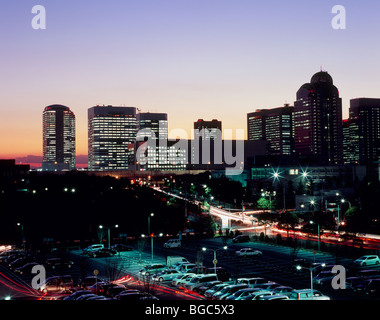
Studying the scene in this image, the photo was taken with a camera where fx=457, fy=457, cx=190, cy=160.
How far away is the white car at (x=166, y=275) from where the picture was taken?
22.1 metres

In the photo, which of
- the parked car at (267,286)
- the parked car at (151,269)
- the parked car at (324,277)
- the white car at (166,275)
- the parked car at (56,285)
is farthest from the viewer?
the parked car at (151,269)

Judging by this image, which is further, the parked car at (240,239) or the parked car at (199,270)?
the parked car at (240,239)

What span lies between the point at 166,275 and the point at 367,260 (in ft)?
38.2

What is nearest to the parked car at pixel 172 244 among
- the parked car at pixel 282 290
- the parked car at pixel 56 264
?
the parked car at pixel 56 264

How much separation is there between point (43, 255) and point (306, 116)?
6543 inches

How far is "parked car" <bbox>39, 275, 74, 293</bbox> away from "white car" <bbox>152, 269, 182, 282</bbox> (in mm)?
4009

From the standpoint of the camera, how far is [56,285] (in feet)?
66.7

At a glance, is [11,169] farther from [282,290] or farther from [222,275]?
[282,290]

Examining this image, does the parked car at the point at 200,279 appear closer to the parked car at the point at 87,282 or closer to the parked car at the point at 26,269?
the parked car at the point at 87,282

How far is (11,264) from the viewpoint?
26.9 metres

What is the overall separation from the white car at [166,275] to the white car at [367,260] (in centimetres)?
1046

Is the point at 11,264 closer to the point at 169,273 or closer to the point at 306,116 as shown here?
the point at 169,273

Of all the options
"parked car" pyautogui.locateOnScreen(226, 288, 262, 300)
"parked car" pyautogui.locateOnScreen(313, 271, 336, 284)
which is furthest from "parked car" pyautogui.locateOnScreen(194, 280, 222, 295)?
"parked car" pyautogui.locateOnScreen(313, 271, 336, 284)
